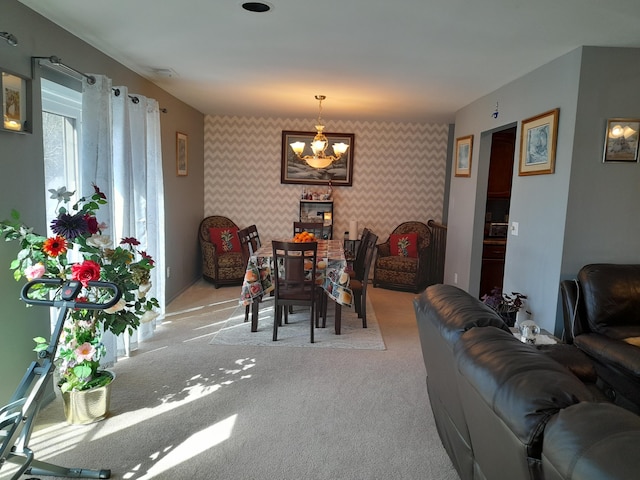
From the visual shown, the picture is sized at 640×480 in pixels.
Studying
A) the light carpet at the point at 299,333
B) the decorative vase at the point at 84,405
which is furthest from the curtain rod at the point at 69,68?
the light carpet at the point at 299,333

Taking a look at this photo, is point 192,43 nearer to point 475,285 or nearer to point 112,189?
point 112,189

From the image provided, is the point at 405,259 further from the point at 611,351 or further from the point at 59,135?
the point at 59,135

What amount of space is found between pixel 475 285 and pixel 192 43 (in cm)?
395

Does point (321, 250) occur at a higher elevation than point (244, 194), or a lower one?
lower

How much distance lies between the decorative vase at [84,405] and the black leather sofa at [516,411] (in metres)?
2.00

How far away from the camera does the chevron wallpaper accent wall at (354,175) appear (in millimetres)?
6883

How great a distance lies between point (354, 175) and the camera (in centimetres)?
696

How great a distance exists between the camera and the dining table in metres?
4.18

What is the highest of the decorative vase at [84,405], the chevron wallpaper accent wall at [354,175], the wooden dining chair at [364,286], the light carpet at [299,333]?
the chevron wallpaper accent wall at [354,175]

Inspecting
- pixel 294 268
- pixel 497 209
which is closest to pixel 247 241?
pixel 294 268

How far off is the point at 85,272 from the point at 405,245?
16.3ft

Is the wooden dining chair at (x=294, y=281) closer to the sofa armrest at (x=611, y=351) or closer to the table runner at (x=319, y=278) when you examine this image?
the table runner at (x=319, y=278)

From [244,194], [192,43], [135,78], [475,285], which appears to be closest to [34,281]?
[192,43]

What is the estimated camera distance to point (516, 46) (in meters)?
3.09
